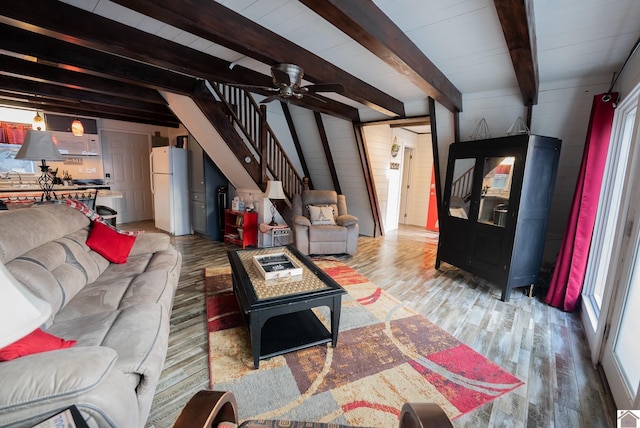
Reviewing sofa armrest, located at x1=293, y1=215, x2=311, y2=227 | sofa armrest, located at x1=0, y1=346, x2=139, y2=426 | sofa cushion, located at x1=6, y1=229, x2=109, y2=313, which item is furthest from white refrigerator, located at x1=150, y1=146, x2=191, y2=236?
sofa armrest, located at x1=0, y1=346, x2=139, y2=426

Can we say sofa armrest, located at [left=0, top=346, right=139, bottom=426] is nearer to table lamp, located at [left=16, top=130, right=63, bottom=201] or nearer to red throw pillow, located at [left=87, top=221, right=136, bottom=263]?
red throw pillow, located at [left=87, top=221, right=136, bottom=263]

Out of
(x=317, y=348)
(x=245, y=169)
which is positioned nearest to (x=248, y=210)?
(x=245, y=169)

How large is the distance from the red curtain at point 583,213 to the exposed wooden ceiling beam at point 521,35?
613 mm

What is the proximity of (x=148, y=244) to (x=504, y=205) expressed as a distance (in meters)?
3.59

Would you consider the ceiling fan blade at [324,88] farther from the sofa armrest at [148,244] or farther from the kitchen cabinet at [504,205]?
the sofa armrest at [148,244]

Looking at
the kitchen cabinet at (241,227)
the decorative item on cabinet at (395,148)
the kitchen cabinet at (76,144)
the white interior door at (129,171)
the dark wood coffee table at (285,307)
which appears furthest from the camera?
the white interior door at (129,171)

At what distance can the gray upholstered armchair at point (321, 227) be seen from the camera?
13.4ft

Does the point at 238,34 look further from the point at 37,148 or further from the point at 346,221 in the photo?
the point at 346,221

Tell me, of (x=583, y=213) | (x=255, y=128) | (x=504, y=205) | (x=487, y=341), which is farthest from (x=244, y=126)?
(x=583, y=213)

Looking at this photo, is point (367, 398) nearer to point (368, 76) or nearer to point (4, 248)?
point (4, 248)

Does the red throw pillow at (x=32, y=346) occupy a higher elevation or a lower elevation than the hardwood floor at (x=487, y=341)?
higher

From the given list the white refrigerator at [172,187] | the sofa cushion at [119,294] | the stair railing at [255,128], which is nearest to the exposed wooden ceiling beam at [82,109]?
the white refrigerator at [172,187]

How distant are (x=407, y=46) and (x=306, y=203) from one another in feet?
8.98

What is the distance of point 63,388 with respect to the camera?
90 cm
